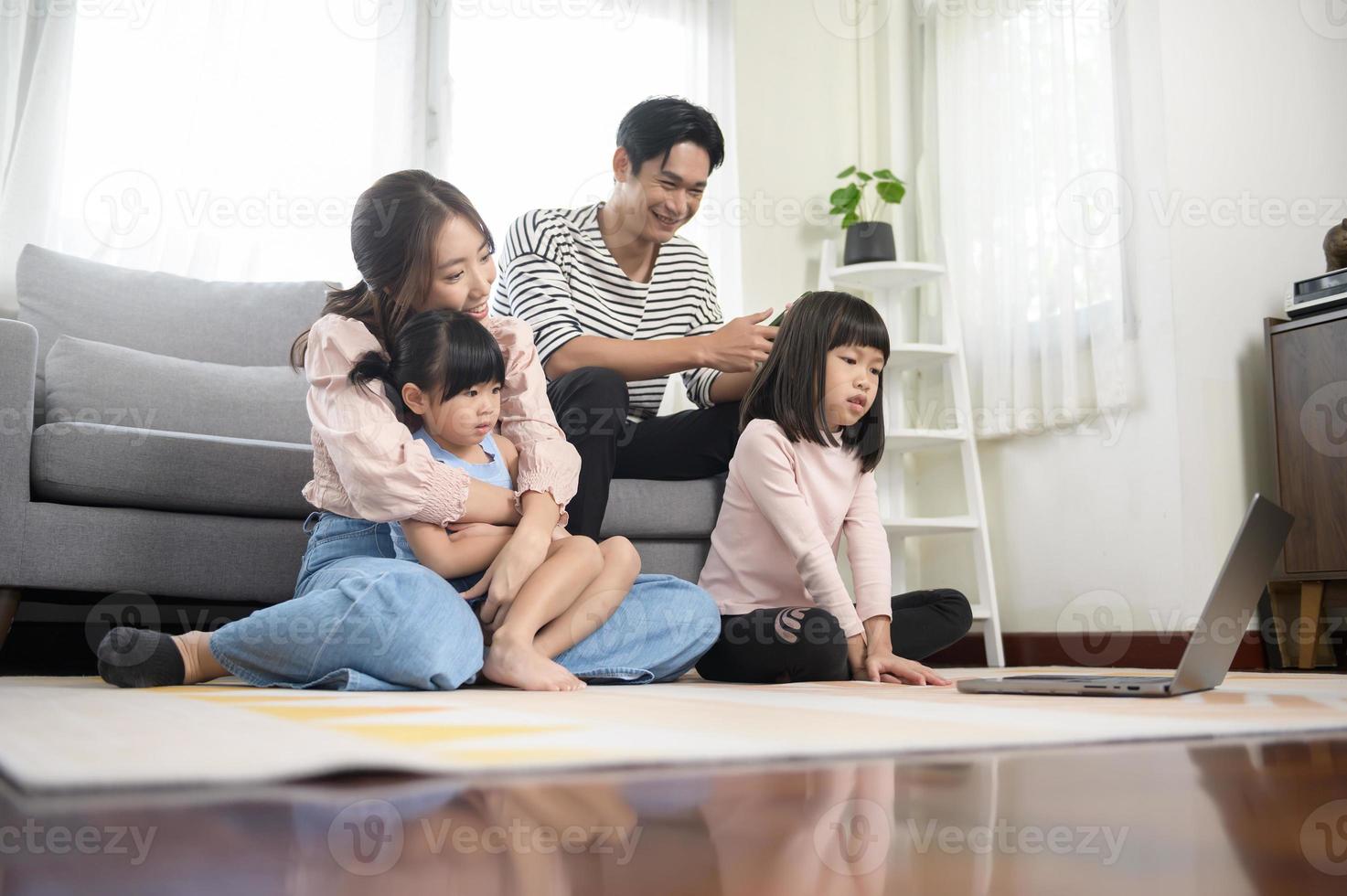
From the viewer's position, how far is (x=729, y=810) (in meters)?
0.44

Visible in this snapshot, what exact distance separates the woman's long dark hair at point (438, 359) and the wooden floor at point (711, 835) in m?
0.89

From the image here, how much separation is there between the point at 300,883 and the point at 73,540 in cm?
161

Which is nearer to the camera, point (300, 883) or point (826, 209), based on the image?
point (300, 883)

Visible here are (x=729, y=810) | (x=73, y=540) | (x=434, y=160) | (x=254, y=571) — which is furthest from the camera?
(x=434, y=160)

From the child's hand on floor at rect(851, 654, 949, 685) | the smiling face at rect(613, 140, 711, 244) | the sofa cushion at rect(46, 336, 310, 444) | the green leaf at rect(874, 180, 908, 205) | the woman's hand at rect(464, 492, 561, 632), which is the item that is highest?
the green leaf at rect(874, 180, 908, 205)

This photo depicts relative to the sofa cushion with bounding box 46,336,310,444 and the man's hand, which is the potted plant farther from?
the sofa cushion with bounding box 46,336,310,444

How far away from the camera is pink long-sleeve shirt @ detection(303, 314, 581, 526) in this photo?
51.9 inches

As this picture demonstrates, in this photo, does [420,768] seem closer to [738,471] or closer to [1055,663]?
[738,471]

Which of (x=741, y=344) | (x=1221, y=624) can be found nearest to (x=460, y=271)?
(x=741, y=344)

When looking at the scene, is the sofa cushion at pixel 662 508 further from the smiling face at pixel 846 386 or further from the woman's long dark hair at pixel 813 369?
the smiling face at pixel 846 386

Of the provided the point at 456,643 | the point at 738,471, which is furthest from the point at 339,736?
the point at 738,471

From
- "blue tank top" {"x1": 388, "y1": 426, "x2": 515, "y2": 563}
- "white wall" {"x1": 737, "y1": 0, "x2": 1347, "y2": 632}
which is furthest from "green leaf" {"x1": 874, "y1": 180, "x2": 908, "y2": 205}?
"blue tank top" {"x1": 388, "y1": 426, "x2": 515, "y2": 563}

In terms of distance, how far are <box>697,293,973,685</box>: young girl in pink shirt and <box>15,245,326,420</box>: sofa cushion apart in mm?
1276

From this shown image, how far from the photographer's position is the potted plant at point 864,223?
10.4 ft
